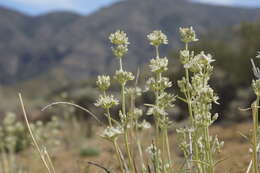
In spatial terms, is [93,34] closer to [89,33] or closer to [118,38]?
[89,33]

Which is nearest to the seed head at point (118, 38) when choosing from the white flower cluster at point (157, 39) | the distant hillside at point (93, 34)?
the white flower cluster at point (157, 39)

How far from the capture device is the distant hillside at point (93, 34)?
88.8 metres

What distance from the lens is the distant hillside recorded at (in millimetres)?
88812

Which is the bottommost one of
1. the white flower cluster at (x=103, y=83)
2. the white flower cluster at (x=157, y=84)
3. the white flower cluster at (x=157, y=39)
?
the white flower cluster at (x=157, y=84)

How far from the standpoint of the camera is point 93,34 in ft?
313

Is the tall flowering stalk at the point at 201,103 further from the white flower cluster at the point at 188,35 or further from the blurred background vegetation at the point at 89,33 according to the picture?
the blurred background vegetation at the point at 89,33

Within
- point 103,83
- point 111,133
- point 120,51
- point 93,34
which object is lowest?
point 93,34

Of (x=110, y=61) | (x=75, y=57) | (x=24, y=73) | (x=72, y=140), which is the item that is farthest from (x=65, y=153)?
(x=24, y=73)

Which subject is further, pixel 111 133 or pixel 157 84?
pixel 157 84

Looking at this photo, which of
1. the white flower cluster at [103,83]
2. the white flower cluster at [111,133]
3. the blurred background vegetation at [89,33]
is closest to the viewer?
the white flower cluster at [111,133]

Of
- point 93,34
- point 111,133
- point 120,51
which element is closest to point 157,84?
point 120,51

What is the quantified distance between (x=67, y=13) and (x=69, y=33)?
19884 mm

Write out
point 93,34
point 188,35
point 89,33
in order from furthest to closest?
point 89,33 → point 93,34 → point 188,35

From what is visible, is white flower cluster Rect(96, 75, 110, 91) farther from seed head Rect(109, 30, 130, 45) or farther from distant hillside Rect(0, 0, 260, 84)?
distant hillside Rect(0, 0, 260, 84)
